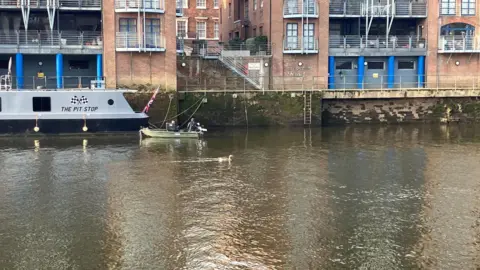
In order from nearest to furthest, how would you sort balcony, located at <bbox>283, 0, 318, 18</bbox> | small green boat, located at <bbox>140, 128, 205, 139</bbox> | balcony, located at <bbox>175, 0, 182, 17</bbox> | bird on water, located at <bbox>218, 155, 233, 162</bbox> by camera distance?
bird on water, located at <bbox>218, 155, 233, 162</bbox>
small green boat, located at <bbox>140, 128, 205, 139</bbox>
balcony, located at <bbox>283, 0, 318, 18</bbox>
balcony, located at <bbox>175, 0, 182, 17</bbox>

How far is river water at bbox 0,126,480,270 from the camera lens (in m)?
13.8

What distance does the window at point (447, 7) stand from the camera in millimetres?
44188

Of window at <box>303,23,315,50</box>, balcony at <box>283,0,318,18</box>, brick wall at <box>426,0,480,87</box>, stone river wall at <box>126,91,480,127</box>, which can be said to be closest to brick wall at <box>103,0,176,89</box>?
stone river wall at <box>126,91,480,127</box>

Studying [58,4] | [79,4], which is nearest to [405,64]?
[79,4]

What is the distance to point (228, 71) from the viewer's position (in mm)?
41406

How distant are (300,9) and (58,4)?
1730 cm

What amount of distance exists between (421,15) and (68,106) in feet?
90.2

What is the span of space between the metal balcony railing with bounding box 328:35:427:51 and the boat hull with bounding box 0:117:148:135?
17366 mm

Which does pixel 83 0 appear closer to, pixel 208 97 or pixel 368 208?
pixel 208 97

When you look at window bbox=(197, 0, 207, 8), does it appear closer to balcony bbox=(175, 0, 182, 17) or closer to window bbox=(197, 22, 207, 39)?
window bbox=(197, 22, 207, 39)

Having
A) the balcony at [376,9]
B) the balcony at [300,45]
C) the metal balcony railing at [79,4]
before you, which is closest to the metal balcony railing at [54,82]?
the metal balcony railing at [79,4]

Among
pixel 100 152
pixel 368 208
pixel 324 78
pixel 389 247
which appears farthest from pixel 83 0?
pixel 389 247

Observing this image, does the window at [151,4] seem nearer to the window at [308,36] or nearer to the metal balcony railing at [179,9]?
the metal balcony railing at [179,9]

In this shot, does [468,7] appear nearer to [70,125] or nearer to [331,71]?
[331,71]
